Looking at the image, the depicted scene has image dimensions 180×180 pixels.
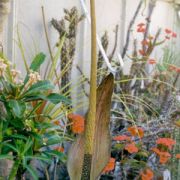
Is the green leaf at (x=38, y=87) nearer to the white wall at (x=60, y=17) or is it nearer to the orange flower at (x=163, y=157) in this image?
the white wall at (x=60, y=17)

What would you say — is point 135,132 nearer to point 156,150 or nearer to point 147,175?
point 156,150

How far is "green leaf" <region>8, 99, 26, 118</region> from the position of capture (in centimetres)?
233

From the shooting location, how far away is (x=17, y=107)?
7.72 ft

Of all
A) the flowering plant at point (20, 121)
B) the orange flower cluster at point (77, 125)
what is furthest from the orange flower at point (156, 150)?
the flowering plant at point (20, 121)

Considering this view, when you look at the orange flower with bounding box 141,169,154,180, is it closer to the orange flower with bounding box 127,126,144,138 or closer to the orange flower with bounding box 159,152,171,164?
the orange flower with bounding box 159,152,171,164

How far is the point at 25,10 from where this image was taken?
406cm

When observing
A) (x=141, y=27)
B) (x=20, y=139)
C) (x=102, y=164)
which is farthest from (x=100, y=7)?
(x=102, y=164)

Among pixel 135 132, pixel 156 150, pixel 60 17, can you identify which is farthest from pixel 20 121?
pixel 60 17

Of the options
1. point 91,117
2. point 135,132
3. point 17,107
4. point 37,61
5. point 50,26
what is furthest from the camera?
point 50,26

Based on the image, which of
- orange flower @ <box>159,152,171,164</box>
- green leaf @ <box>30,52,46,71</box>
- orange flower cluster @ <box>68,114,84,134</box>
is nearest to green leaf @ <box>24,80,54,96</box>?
green leaf @ <box>30,52,46,71</box>

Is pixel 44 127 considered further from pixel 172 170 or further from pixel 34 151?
pixel 172 170

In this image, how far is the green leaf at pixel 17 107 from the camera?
7.64 feet

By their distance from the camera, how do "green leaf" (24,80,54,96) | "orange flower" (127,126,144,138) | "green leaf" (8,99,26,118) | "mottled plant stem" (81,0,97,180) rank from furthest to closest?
"orange flower" (127,126,144,138) < "green leaf" (24,80,54,96) < "green leaf" (8,99,26,118) < "mottled plant stem" (81,0,97,180)

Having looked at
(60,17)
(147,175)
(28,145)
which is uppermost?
(60,17)
